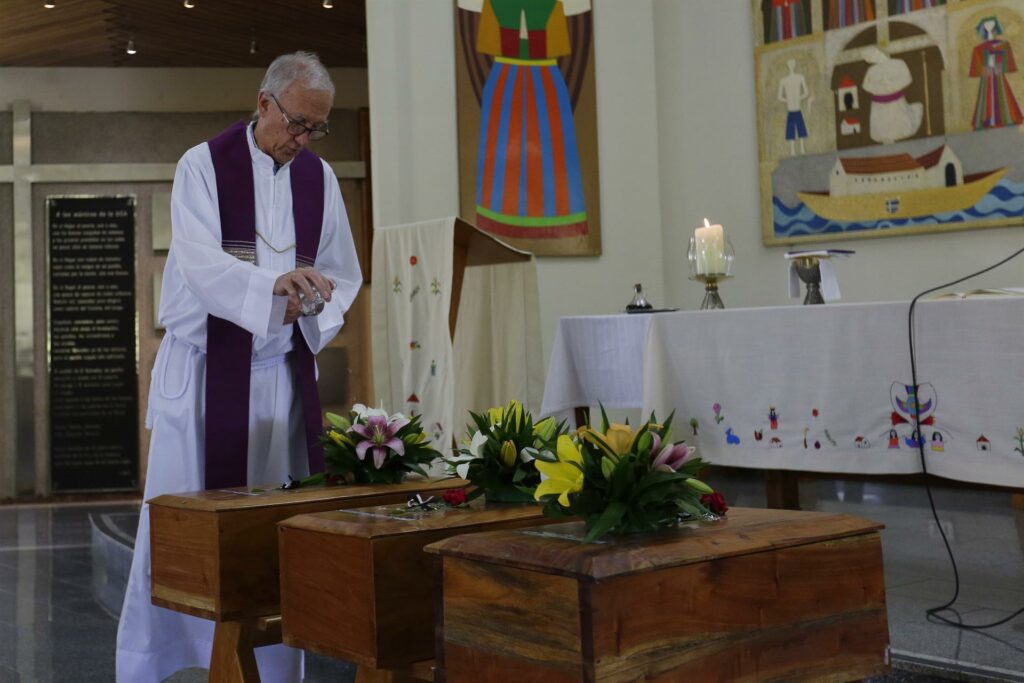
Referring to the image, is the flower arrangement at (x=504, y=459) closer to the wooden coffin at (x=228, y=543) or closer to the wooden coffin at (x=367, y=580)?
the wooden coffin at (x=367, y=580)

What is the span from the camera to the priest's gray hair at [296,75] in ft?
9.24

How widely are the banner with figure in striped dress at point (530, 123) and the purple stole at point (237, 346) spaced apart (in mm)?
3606

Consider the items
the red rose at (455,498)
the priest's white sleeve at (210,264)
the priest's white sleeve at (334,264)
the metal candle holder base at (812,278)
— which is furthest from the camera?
the metal candle holder base at (812,278)

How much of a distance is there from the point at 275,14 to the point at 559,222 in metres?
3.25

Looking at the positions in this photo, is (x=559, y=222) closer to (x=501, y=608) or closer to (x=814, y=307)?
(x=814, y=307)

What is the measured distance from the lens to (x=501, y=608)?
1631 millimetres

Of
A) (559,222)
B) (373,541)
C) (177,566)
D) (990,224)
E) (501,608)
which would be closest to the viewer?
(501,608)

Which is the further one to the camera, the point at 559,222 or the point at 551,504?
the point at 559,222

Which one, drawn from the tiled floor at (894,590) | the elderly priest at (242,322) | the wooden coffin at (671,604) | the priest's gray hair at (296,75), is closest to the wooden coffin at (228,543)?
the elderly priest at (242,322)

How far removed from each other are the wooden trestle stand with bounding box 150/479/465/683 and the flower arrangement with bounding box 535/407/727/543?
2.58 feet

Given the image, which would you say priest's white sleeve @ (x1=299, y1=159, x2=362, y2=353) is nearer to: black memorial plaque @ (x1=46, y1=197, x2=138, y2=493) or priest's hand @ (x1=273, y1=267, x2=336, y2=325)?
priest's hand @ (x1=273, y1=267, x2=336, y2=325)

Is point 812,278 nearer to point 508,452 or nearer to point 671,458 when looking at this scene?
point 508,452

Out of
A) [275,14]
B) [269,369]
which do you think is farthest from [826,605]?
[275,14]

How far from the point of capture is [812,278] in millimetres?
4215
